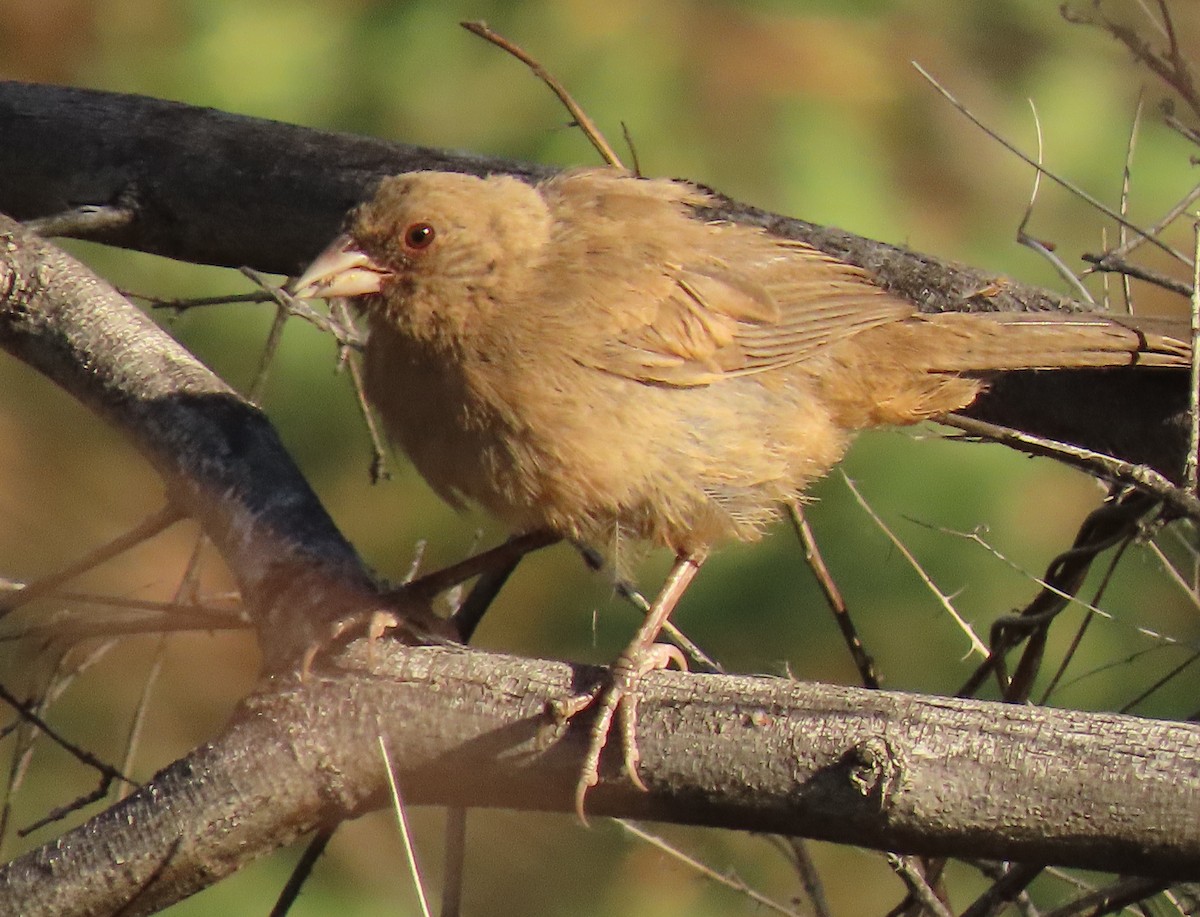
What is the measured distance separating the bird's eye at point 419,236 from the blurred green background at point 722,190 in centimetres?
143

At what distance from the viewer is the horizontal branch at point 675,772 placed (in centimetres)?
246

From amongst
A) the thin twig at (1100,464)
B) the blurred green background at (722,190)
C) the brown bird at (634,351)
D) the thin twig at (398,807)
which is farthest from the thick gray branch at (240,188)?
the thin twig at (398,807)

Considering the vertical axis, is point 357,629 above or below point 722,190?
above

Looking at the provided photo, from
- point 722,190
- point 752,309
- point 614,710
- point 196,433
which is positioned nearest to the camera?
point 614,710

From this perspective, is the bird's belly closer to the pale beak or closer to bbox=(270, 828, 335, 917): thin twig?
the pale beak

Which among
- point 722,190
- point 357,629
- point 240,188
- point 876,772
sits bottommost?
point 722,190

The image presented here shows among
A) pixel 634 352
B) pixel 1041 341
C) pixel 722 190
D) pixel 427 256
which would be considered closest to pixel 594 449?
pixel 634 352

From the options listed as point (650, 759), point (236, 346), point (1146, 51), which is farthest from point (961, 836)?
point (236, 346)

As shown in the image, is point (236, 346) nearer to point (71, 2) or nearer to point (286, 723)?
point (71, 2)

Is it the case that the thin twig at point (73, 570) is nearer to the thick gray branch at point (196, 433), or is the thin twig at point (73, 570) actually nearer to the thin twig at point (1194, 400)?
the thick gray branch at point (196, 433)

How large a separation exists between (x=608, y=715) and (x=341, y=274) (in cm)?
138

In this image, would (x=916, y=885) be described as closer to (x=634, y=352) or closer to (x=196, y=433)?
(x=634, y=352)

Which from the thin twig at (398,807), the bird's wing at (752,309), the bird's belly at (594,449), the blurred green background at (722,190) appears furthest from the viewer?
the blurred green background at (722,190)

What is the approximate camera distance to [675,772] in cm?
261
